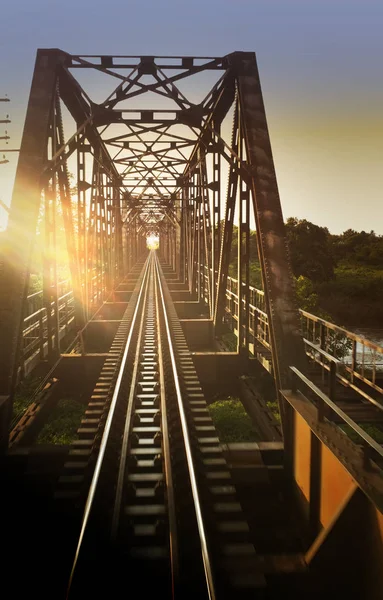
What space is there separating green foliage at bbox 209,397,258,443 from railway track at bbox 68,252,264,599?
1.91 m

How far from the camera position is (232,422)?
344 inches

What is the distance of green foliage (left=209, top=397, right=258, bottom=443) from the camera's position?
8289 millimetres

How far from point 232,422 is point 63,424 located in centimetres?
356

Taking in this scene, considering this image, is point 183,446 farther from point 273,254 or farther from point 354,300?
point 354,300

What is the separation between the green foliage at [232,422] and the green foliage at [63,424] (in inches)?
115

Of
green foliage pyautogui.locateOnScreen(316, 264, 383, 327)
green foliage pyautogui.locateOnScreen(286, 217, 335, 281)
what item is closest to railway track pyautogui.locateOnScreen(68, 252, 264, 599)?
green foliage pyautogui.locateOnScreen(286, 217, 335, 281)

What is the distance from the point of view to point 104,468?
187 inches

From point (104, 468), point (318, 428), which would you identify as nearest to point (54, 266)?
point (104, 468)

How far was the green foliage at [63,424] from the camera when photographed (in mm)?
8117

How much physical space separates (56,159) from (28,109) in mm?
974

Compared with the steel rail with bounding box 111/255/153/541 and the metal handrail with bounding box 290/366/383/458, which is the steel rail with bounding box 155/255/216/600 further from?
the metal handrail with bounding box 290/366/383/458

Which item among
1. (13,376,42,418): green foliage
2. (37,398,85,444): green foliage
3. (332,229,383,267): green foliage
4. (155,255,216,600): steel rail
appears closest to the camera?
(155,255,216,600): steel rail

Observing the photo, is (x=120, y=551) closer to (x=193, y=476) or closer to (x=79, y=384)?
(x=193, y=476)

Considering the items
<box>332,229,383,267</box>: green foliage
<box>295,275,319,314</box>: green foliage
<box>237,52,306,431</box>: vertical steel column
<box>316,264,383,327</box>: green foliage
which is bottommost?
<box>316,264,383,327</box>: green foliage
